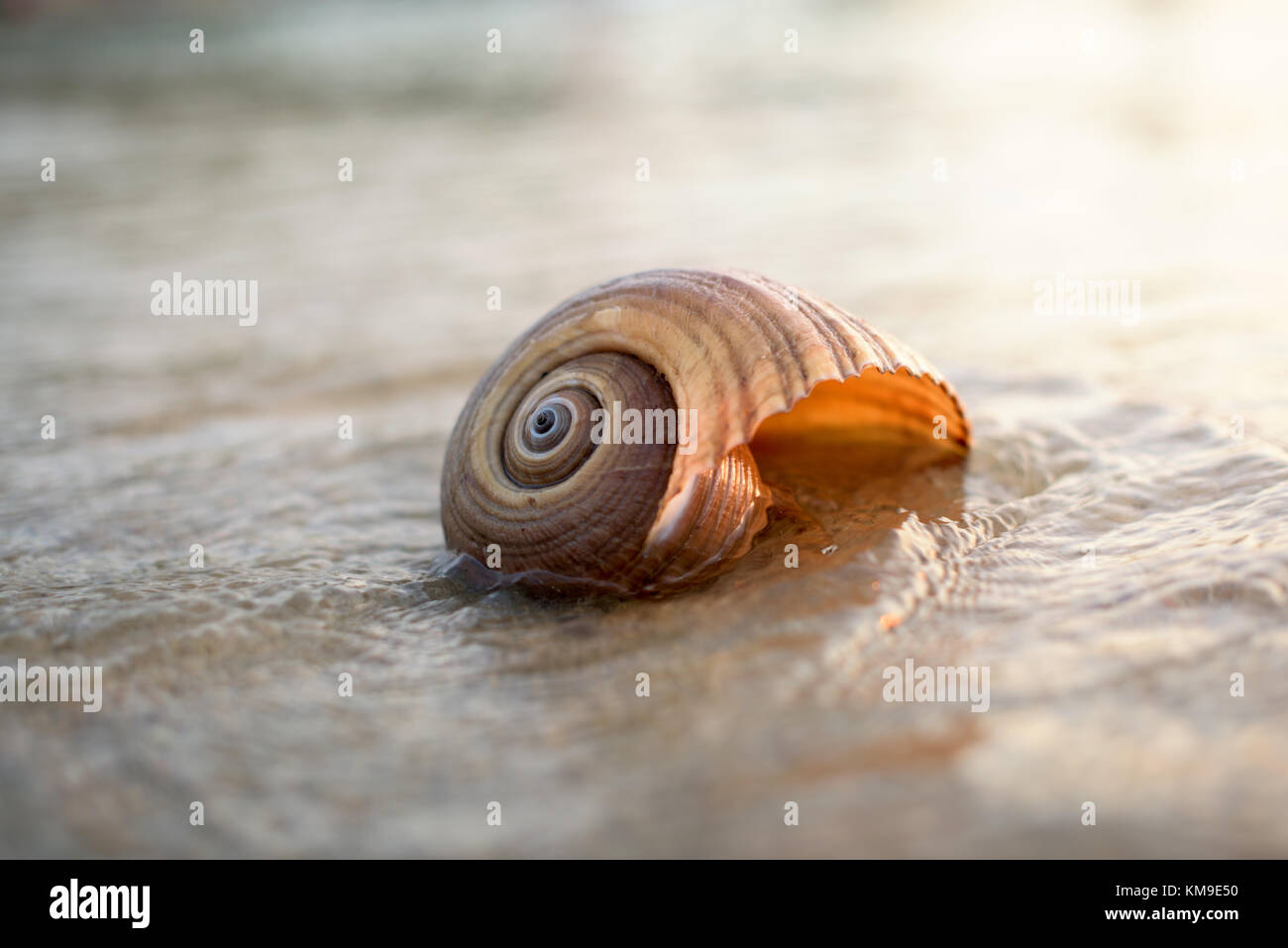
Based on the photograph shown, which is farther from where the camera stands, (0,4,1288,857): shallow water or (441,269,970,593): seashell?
(441,269,970,593): seashell

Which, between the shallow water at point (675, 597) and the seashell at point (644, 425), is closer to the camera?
the shallow water at point (675, 597)

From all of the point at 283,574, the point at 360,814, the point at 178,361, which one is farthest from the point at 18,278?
the point at 360,814

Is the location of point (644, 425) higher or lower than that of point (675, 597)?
higher
